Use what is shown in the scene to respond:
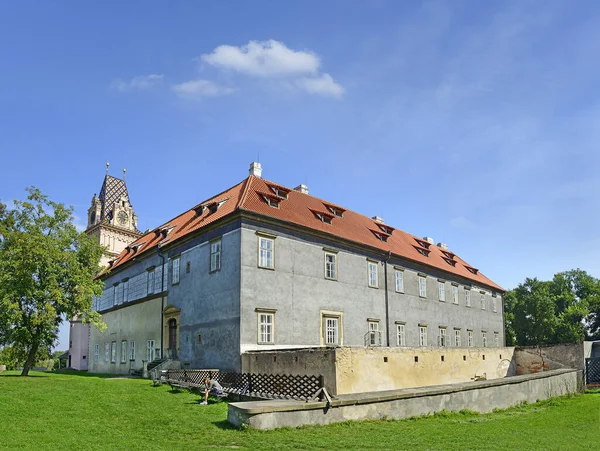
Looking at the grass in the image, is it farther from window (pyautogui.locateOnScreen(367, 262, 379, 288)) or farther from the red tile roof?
window (pyautogui.locateOnScreen(367, 262, 379, 288))

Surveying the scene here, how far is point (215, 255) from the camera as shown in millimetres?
26312

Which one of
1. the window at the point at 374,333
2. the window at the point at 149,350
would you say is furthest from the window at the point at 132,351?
the window at the point at 374,333

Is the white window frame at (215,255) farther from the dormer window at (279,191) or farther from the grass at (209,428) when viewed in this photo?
the grass at (209,428)

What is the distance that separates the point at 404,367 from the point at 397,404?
18.9 feet

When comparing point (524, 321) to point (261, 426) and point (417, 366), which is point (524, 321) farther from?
point (261, 426)

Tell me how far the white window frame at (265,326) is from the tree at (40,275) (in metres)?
10.6

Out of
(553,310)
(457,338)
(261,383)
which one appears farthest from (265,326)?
(553,310)

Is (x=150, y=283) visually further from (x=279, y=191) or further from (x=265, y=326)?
(x=265, y=326)

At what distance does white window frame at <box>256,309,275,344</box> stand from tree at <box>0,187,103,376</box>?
10642mm

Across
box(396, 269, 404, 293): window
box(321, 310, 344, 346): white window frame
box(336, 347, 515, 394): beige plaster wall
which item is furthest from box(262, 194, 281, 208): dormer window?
box(396, 269, 404, 293): window

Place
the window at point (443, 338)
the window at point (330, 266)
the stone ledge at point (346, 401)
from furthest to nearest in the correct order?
the window at point (443, 338)
the window at point (330, 266)
the stone ledge at point (346, 401)

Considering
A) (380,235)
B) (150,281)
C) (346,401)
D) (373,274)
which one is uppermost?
(380,235)

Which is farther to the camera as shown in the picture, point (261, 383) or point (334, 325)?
point (334, 325)

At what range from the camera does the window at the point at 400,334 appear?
1295 inches
